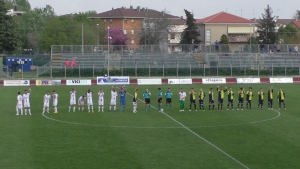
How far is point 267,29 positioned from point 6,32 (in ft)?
166

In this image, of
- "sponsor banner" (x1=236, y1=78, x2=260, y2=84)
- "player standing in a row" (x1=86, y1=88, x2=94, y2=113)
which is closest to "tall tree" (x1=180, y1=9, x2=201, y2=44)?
"sponsor banner" (x1=236, y1=78, x2=260, y2=84)

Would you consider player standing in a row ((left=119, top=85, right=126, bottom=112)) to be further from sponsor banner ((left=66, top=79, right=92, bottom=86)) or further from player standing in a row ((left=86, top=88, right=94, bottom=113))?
sponsor banner ((left=66, top=79, right=92, bottom=86))

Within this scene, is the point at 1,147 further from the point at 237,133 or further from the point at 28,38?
the point at 28,38

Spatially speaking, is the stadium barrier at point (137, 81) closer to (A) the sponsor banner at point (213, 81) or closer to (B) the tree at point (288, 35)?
(A) the sponsor banner at point (213, 81)

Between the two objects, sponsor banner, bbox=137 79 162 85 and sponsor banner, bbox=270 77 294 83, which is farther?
sponsor banner, bbox=270 77 294 83

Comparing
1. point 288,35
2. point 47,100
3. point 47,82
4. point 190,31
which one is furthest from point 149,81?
point 288,35

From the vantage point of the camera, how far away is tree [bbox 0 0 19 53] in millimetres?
87188

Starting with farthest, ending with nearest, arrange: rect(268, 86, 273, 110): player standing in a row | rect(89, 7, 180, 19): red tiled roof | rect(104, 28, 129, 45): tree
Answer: rect(89, 7, 180, 19): red tiled roof, rect(104, 28, 129, 45): tree, rect(268, 86, 273, 110): player standing in a row

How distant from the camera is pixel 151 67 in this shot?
249ft

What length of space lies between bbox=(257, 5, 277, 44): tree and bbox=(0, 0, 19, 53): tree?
47.1 m

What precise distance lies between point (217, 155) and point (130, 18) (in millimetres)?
110436

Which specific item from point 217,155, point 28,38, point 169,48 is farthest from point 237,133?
point 28,38

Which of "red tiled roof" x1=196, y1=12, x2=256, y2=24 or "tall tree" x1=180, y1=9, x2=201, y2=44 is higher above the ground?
"red tiled roof" x1=196, y1=12, x2=256, y2=24

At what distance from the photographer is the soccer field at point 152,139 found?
82.8ft
